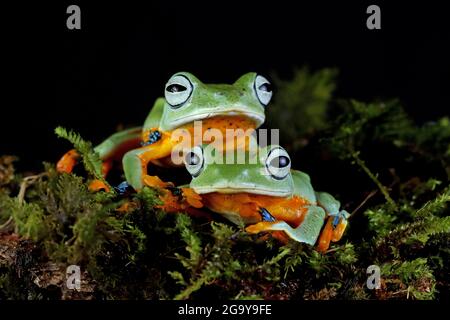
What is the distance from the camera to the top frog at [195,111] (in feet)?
7.06

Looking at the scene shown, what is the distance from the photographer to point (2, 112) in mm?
4266

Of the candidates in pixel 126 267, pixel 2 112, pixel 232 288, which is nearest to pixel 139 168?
pixel 126 267

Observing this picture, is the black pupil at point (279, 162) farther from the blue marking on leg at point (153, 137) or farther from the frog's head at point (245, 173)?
the blue marking on leg at point (153, 137)

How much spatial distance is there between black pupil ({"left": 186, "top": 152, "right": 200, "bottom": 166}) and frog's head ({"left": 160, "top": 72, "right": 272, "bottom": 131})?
210 mm

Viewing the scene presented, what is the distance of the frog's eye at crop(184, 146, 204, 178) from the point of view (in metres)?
2.00

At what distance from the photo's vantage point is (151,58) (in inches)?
212

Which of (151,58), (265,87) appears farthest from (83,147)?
(151,58)

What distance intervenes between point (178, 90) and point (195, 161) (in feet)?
1.35

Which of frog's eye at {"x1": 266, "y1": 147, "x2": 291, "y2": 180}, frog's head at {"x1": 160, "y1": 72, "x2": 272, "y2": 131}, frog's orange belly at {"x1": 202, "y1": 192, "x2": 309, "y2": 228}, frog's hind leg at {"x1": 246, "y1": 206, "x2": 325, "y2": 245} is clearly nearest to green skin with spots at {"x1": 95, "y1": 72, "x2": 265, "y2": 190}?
frog's head at {"x1": 160, "y1": 72, "x2": 272, "y2": 131}

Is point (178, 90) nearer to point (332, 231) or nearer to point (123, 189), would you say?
point (123, 189)

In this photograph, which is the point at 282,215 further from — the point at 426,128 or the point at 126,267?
the point at 426,128

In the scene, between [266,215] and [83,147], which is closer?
[266,215]

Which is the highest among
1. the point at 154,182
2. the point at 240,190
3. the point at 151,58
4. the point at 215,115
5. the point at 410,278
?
the point at 151,58

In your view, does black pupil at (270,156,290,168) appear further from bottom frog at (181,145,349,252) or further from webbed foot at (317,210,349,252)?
webbed foot at (317,210,349,252)
